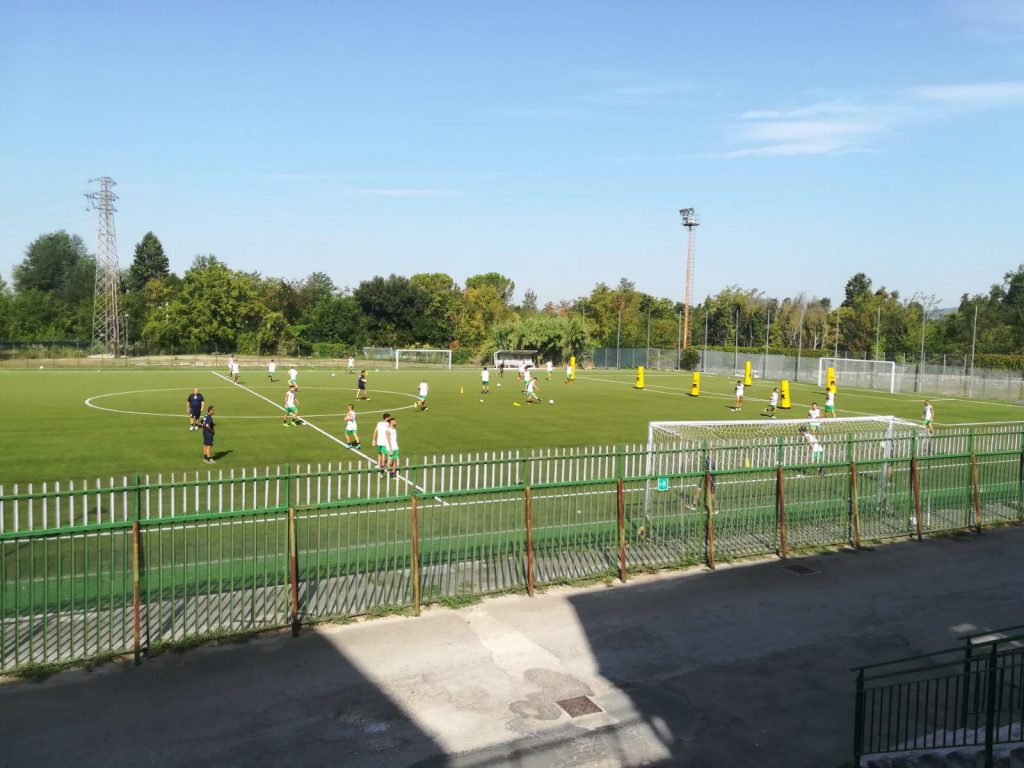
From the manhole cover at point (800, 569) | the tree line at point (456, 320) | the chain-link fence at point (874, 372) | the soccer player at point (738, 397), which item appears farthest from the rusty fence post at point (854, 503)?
the tree line at point (456, 320)

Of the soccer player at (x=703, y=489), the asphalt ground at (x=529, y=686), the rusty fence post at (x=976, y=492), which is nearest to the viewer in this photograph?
the asphalt ground at (x=529, y=686)

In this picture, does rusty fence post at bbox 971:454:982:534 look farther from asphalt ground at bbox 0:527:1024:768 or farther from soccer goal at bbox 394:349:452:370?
soccer goal at bbox 394:349:452:370

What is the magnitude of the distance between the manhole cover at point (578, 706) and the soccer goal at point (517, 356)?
231ft

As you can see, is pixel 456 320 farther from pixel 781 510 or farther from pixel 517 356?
pixel 781 510

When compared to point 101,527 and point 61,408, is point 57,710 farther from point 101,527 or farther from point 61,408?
point 61,408

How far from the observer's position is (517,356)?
8206 centimetres

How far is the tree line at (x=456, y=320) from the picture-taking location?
289 ft

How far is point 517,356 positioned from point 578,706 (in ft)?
242

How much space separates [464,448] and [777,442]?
11797 mm

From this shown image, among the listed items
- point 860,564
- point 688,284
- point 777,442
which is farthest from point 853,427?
point 688,284

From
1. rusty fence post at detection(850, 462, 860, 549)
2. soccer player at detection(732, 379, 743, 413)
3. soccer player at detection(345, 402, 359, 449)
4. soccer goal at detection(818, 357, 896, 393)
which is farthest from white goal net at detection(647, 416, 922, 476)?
soccer goal at detection(818, 357, 896, 393)

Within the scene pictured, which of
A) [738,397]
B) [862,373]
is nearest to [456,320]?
[862,373]

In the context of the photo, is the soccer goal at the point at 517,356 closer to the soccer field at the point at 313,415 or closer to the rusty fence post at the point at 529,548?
the soccer field at the point at 313,415

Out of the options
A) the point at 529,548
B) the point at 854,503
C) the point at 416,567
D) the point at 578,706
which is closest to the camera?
the point at 578,706
